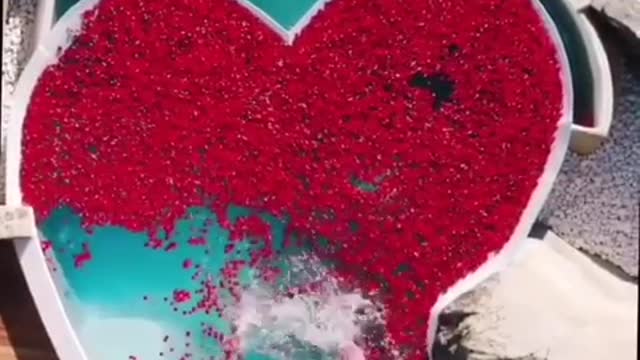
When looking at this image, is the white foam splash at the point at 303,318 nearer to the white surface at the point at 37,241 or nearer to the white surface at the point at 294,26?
the white surface at the point at 37,241

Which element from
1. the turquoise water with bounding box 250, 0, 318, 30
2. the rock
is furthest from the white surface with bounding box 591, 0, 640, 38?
the turquoise water with bounding box 250, 0, 318, 30

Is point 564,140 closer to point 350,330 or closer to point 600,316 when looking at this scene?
point 600,316

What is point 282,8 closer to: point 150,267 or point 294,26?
point 294,26

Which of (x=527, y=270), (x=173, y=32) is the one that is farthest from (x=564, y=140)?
(x=173, y=32)

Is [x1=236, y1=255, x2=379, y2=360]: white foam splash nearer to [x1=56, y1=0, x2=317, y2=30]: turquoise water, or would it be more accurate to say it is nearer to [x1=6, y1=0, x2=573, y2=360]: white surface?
[x1=6, y1=0, x2=573, y2=360]: white surface

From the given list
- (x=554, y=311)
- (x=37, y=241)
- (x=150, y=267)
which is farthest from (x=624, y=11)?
(x=37, y=241)

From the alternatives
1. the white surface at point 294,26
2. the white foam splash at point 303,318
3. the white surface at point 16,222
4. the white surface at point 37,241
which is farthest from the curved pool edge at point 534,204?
the white surface at point 16,222
